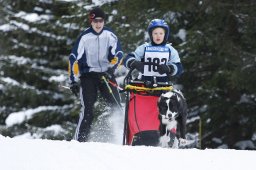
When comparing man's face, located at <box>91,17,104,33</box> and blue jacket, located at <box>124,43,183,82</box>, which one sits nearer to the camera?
blue jacket, located at <box>124,43,183,82</box>

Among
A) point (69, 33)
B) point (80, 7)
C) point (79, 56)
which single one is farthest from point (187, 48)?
point (69, 33)

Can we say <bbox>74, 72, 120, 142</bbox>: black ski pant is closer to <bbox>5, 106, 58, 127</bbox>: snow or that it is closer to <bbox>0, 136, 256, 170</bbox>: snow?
<bbox>0, 136, 256, 170</bbox>: snow

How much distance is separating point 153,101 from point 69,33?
472 inches

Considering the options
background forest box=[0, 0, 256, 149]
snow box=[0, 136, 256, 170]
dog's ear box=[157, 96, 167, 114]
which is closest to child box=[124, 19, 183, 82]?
dog's ear box=[157, 96, 167, 114]

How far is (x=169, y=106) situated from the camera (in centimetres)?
733

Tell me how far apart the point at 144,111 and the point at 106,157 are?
250 centimetres

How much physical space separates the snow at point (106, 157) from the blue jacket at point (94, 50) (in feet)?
10.9

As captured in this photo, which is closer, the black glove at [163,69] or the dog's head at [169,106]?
the dog's head at [169,106]

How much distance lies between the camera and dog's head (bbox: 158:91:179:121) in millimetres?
7324

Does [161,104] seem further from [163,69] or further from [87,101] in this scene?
[87,101]

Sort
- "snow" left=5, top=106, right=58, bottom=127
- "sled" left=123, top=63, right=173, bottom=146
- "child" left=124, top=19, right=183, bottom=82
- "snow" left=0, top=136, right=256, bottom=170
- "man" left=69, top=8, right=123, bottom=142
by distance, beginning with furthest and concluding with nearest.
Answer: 1. "snow" left=5, top=106, right=58, bottom=127
2. "man" left=69, top=8, right=123, bottom=142
3. "child" left=124, top=19, right=183, bottom=82
4. "sled" left=123, top=63, right=173, bottom=146
5. "snow" left=0, top=136, right=256, bottom=170

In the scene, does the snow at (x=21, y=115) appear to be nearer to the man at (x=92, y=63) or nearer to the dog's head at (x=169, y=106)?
the man at (x=92, y=63)

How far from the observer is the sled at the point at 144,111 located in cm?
781

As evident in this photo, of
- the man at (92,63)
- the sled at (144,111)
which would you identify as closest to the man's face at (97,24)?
the man at (92,63)
